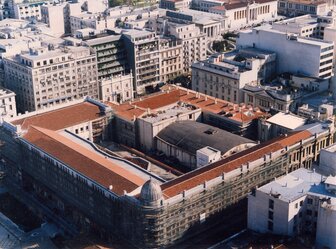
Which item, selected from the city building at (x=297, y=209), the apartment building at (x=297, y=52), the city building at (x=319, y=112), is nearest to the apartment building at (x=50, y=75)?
the apartment building at (x=297, y=52)

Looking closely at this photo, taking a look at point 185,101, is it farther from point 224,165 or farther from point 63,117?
point 224,165

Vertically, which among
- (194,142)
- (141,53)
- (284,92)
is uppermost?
(141,53)

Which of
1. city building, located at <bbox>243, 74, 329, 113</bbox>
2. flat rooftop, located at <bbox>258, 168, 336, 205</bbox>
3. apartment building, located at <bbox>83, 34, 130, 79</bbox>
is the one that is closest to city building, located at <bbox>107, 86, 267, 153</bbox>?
city building, located at <bbox>243, 74, 329, 113</bbox>

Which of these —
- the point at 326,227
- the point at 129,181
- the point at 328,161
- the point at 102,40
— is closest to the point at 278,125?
the point at 328,161

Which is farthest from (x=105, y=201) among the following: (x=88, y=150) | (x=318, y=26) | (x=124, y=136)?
A: (x=318, y=26)

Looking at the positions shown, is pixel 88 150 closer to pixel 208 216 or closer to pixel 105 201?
pixel 105 201

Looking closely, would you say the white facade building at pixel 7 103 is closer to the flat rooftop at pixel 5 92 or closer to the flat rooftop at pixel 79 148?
the flat rooftop at pixel 5 92
